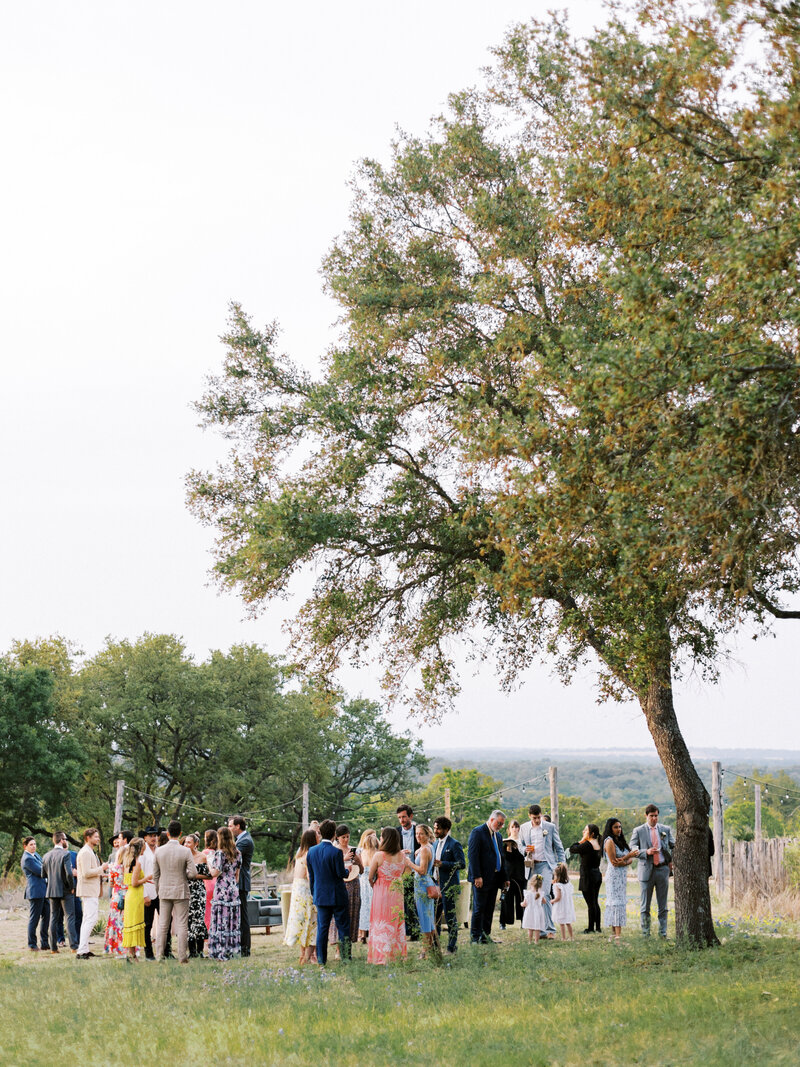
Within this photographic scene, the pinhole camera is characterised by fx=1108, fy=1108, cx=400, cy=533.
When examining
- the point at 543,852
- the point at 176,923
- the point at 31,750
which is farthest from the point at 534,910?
the point at 31,750

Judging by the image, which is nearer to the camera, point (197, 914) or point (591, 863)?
point (197, 914)

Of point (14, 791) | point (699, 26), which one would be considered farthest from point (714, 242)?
point (14, 791)

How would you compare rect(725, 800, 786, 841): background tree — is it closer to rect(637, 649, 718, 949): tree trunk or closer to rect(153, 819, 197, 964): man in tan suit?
rect(637, 649, 718, 949): tree trunk

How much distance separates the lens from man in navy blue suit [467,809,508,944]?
14328mm

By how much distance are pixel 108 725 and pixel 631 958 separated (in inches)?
1567

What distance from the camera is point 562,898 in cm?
1552

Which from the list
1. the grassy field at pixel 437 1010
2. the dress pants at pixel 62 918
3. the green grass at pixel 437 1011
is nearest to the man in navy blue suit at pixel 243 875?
the grassy field at pixel 437 1010

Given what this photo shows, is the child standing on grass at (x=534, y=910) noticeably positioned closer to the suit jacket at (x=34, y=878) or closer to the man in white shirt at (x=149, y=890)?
the man in white shirt at (x=149, y=890)

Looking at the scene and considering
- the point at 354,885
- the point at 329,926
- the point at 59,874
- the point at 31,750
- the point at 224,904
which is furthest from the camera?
the point at 31,750

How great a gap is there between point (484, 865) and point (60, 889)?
6.95 m

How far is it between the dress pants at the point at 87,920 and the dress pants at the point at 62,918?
3.60 feet

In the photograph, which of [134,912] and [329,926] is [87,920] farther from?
[329,926]

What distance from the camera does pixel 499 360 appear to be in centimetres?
1452

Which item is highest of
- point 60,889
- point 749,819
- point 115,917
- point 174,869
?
point 174,869
